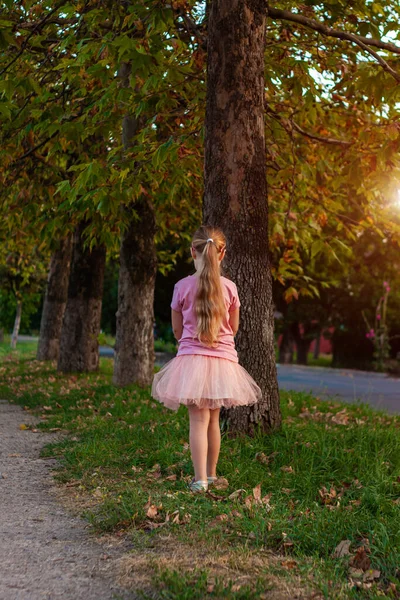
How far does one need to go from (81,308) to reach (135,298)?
3.06m

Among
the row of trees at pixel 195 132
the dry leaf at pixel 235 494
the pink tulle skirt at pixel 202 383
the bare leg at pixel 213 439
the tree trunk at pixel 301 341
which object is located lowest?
the dry leaf at pixel 235 494

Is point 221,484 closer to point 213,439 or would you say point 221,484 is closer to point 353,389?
point 213,439

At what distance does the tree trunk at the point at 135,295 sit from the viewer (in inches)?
507

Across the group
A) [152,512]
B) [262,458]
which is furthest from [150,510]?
[262,458]

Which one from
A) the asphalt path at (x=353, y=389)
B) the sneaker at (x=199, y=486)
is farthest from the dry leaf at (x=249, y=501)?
the asphalt path at (x=353, y=389)

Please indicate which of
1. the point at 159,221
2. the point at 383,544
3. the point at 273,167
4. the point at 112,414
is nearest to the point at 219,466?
the point at 383,544

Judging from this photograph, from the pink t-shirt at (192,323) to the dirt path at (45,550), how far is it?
152cm

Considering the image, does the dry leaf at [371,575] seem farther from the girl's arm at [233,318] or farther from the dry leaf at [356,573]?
the girl's arm at [233,318]

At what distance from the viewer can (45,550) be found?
4.61m

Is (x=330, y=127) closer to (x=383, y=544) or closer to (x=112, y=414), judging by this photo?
(x=112, y=414)

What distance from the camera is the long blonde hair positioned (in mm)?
5785

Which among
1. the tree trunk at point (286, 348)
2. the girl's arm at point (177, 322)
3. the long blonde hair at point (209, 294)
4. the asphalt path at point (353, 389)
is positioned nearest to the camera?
the long blonde hair at point (209, 294)

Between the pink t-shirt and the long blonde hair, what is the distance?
8 cm

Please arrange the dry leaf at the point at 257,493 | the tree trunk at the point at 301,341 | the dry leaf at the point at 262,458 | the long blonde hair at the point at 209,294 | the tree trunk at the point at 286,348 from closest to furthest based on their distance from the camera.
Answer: the dry leaf at the point at 257,493 → the long blonde hair at the point at 209,294 → the dry leaf at the point at 262,458 → the tree trunk at the point at 301,341 → the tree trunk at the point at 286,348
